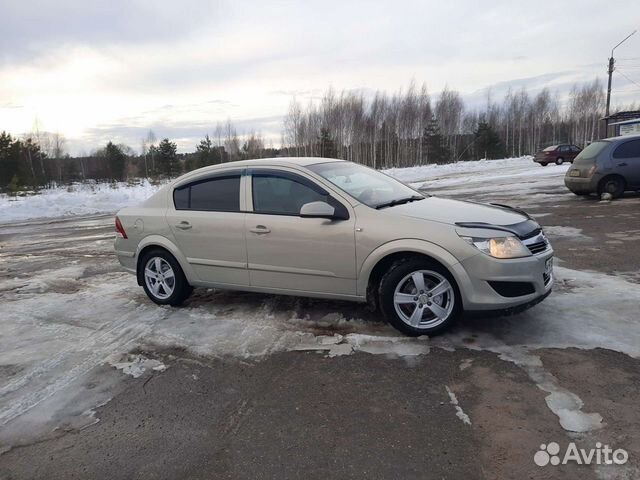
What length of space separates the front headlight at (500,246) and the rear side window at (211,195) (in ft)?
8.23

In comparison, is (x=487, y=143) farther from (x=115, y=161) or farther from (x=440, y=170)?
(x=115, y=161)

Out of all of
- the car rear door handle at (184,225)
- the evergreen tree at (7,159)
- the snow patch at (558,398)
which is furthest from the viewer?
the evergreen tree at (7,159)

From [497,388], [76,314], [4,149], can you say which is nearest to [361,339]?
[497,388]

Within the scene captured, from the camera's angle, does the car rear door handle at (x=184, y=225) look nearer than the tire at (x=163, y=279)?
Yes

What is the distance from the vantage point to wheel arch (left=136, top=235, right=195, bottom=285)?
5.47 meters

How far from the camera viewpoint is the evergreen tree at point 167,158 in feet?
193

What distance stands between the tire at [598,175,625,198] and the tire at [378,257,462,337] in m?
10.2

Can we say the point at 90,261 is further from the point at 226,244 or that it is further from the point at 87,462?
the point at 87,462

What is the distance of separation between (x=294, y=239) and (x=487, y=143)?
64743mm

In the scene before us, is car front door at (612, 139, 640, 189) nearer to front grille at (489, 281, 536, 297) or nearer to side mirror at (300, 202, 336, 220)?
front grille at (489, 281, 536, 297)

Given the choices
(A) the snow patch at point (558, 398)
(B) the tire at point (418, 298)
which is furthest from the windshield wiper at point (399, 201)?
(A) the snow patch at point (558, 398)

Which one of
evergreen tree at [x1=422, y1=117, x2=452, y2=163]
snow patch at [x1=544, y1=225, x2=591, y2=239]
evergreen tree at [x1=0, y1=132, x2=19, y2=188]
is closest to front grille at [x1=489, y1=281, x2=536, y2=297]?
snow patch at [x1=544, y1=225, x2=591, y2=239]

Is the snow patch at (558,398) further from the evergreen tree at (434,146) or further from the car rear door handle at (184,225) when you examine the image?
the evergreen tree at (434,146)

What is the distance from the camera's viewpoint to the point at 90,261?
852 centimetres
